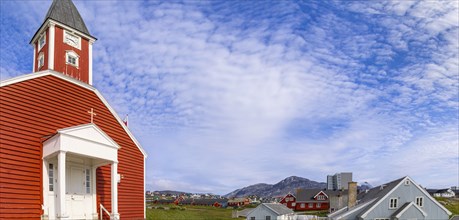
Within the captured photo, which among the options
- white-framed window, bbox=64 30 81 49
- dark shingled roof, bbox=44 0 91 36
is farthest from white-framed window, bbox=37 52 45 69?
dark shingled roof, bbox=44 0 91 36

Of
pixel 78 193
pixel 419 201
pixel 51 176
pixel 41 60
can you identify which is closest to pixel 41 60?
pixel 41 60

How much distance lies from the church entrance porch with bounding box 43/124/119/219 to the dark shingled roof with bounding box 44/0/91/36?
594 centimetres

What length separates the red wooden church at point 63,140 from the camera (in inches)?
546

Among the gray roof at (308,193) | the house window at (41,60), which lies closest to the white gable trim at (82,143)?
the house window at (41,60)

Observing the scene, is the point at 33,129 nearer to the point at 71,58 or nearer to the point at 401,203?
the point at 71,58

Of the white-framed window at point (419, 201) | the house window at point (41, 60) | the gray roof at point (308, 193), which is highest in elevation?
the house window at point (41, 60)

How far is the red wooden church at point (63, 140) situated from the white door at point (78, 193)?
0.04 meters

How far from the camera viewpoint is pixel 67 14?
18.3 meters

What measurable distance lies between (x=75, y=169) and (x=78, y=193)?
41.7 inches

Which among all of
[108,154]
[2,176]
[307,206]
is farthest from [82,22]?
[307,206]

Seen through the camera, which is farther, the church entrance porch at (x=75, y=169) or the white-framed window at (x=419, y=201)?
the white-framed window at (x=419, y=201)

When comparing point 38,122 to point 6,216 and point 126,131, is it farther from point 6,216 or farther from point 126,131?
point 126,131

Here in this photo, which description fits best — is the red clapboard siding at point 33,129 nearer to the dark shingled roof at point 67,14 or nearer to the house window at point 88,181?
the house window at point 88,181

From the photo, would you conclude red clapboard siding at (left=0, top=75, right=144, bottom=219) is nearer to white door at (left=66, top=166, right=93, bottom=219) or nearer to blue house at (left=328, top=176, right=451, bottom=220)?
white door at (left=66, top=166, right=93, bottom=219)
